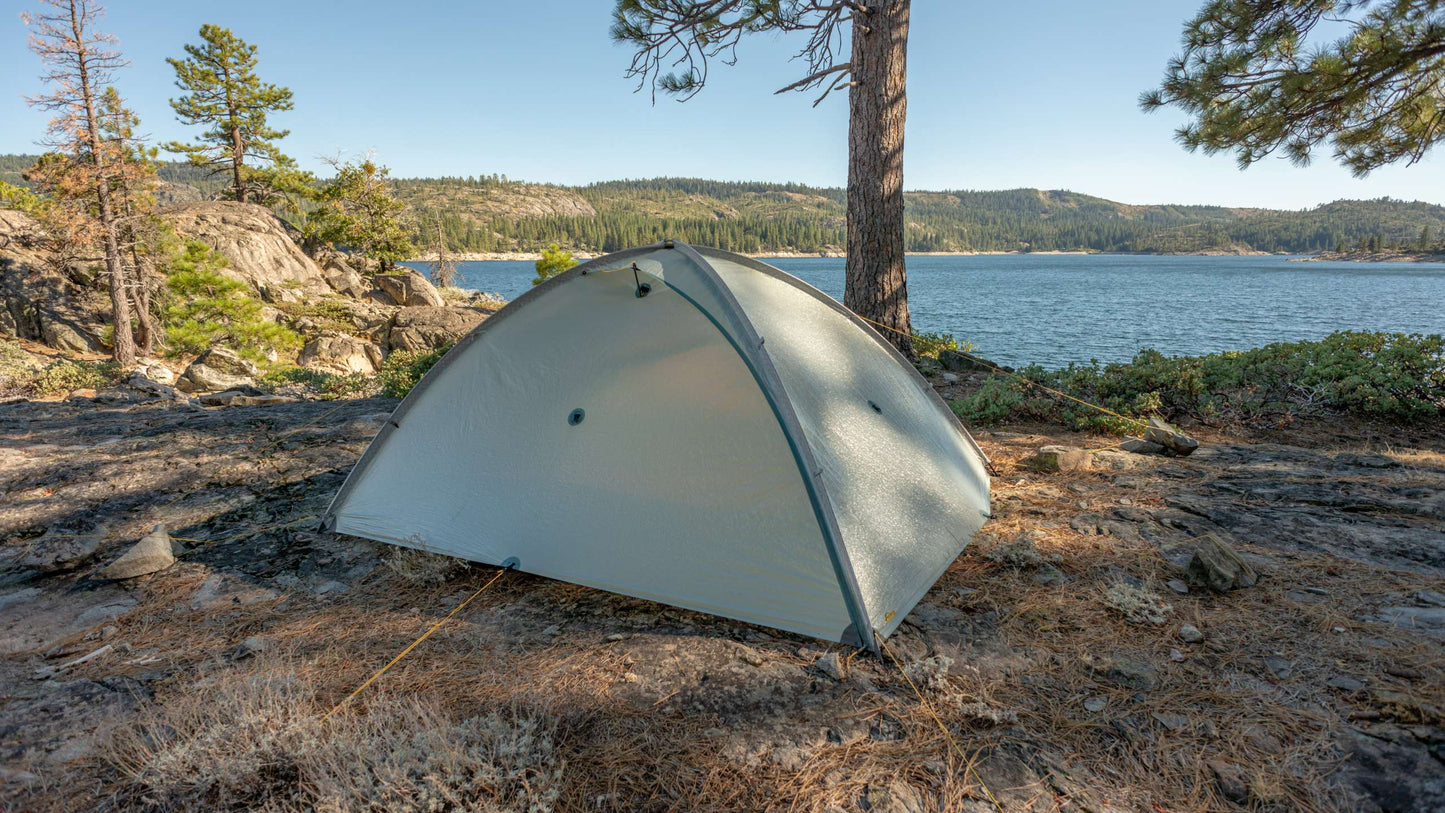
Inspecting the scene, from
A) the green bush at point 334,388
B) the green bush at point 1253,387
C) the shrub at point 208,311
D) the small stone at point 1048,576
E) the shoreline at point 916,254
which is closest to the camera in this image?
the small stone at point 1048,576

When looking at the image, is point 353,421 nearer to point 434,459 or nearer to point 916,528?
point 434,459

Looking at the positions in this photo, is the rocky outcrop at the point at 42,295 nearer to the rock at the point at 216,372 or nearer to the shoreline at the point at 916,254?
the rock at the point at 216,372

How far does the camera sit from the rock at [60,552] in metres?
3.79

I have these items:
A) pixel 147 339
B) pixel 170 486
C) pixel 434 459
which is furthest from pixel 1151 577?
pixel 147 339

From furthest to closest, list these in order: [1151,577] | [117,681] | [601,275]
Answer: [601,275], [1151,577], [117,681]

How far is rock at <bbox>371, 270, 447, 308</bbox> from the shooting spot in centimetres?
2808

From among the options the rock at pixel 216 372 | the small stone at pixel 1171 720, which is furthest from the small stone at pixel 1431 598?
the rock at pixel 216 372

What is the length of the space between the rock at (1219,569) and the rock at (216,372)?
16.0 metres

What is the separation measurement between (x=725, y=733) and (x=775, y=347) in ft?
6.32

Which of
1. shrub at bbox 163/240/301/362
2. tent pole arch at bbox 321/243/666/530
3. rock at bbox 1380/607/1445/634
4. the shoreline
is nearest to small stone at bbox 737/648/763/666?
tent pole arch at bbox 321/243/666/530

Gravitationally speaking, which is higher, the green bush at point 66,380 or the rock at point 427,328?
the rock at point 427,328

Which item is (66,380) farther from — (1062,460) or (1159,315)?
(1159,315)

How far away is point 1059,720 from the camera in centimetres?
239

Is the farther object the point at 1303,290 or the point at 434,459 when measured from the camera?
the point at 1303,290
